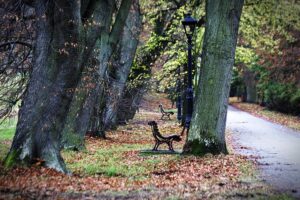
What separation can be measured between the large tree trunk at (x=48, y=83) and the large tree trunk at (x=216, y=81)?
4384 millimetres

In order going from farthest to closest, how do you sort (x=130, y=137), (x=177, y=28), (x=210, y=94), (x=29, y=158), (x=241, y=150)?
1. (x=177, y=28)
2. (x=130, y=137)
3. (x=241, y=150)
4. (x=210, y=94)
5. (x=29, y=158)

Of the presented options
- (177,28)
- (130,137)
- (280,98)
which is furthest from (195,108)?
(280,98)

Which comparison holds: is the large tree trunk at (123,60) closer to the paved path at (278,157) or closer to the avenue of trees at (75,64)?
the avenue of trees at (75,64)

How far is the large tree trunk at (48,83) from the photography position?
9953 mm

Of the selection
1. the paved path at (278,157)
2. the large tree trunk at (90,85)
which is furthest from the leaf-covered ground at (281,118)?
the large tree trunk at (90,85)

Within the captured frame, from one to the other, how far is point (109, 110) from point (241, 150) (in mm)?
10522

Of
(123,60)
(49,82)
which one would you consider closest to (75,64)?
(49,82)

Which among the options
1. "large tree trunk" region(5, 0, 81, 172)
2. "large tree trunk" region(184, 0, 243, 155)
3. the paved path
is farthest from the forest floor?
"large tree trunk" region(184, 0, 243, 155)

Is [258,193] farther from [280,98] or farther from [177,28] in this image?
[280,98]

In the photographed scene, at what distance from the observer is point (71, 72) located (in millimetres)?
10289

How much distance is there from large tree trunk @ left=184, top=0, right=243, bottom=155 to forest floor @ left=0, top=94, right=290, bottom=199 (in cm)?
65

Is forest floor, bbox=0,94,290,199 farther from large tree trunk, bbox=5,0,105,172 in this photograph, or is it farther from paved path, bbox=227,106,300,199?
large tree trunk, bbox=5,0,105,172

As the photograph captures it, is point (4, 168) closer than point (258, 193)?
No

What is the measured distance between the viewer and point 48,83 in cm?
1011
